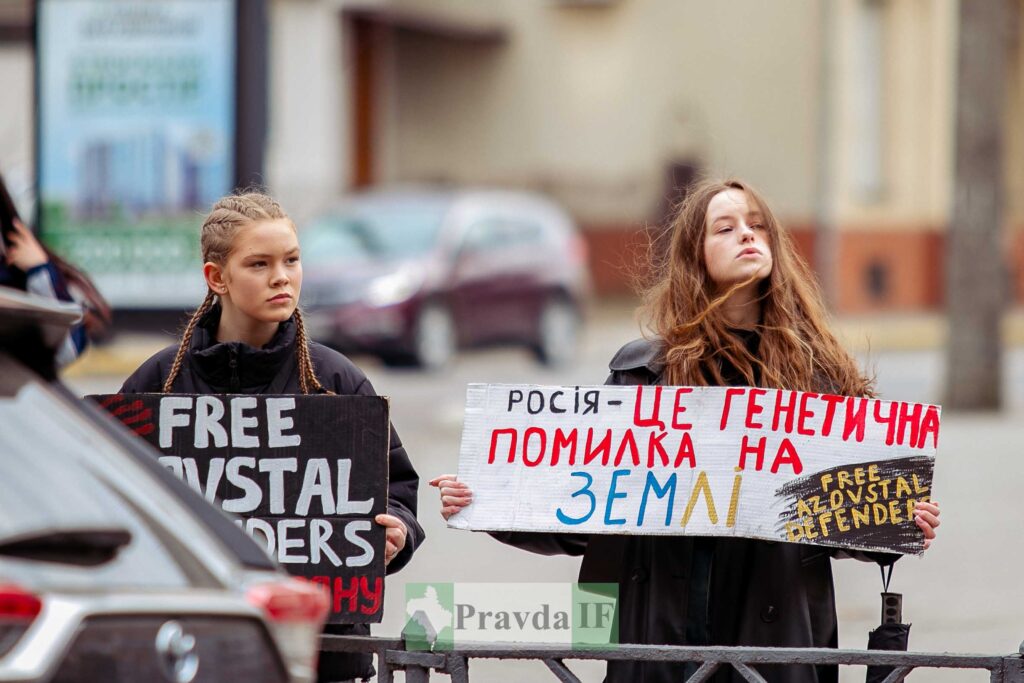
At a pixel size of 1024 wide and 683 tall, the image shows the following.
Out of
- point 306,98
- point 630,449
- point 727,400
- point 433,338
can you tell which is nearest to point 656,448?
point 630,449

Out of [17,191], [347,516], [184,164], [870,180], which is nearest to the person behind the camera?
[347,516]

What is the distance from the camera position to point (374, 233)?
2022cm

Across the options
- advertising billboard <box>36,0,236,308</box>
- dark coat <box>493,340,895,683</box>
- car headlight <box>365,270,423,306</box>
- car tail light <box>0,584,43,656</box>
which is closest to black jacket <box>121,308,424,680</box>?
dark coat <box>493,340,895,683</box>

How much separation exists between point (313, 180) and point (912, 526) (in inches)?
1053

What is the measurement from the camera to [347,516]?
3959mm

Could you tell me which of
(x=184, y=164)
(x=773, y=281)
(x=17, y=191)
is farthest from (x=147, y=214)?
(x=773, y=281)

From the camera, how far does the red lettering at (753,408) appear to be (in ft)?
13.3

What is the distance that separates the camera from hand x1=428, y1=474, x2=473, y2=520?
13.4ft

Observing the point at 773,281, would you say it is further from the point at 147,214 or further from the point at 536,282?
the point at 536,282

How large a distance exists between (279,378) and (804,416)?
114 centimetres

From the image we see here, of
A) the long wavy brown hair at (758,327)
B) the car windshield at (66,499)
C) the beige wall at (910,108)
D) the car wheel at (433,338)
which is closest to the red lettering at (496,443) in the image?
the long wavy brown hair at (758,327)

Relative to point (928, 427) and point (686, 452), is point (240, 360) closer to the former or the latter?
point (686, 452)

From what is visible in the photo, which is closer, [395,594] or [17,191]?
[395,594]

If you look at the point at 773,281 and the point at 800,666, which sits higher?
the point at 773,281
